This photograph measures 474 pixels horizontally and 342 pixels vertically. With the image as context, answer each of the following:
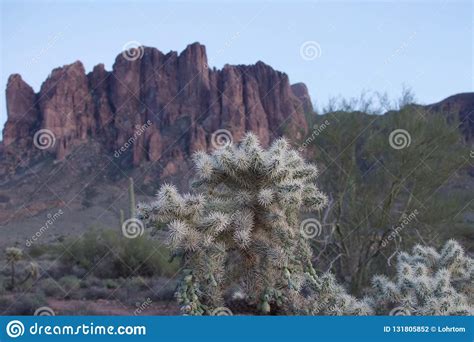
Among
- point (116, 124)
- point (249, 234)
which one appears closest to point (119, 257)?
point (249, 234)

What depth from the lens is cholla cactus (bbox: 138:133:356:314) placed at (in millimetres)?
5344

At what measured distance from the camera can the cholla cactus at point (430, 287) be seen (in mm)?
6309

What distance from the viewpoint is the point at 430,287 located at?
6.58m

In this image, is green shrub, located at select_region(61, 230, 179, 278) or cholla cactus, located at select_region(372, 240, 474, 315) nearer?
cholla cactus, located at select_region(372, 240, 474, 315)

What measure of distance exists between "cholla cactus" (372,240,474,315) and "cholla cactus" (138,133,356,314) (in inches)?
46.0

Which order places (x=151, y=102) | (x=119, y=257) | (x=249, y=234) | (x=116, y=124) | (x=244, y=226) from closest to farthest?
1. (x=244, y=226)
2. (x=249, y=234)
3. (x=119, y=257)
4. (x=116, y=124)
5. (x=151, y=102)

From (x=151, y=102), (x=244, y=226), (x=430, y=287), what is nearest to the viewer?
(x=244, y=226)

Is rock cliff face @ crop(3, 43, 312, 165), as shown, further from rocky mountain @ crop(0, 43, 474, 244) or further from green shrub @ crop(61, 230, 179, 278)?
green shrub @ crop(61, 230, 179, 278)

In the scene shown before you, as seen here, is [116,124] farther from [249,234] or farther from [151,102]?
[249,234]

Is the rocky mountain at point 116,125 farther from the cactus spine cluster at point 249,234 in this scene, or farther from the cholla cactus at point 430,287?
the cactus spine cluster at point 249,234

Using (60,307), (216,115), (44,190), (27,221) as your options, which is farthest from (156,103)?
(60,307)

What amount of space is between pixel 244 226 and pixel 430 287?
8.10 feet

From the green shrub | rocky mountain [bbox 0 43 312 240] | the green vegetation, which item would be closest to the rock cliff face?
rocky mountain [bbox 0 43 312 240]

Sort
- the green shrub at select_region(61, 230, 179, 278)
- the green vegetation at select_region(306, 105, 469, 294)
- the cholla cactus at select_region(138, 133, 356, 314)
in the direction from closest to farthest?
the cholla cactus at select_region(138, 133, 356, 314), the green vegetation at select_region(306, 105, 469, 294), the green shrub at select_region(61, 230, 179, 278)
